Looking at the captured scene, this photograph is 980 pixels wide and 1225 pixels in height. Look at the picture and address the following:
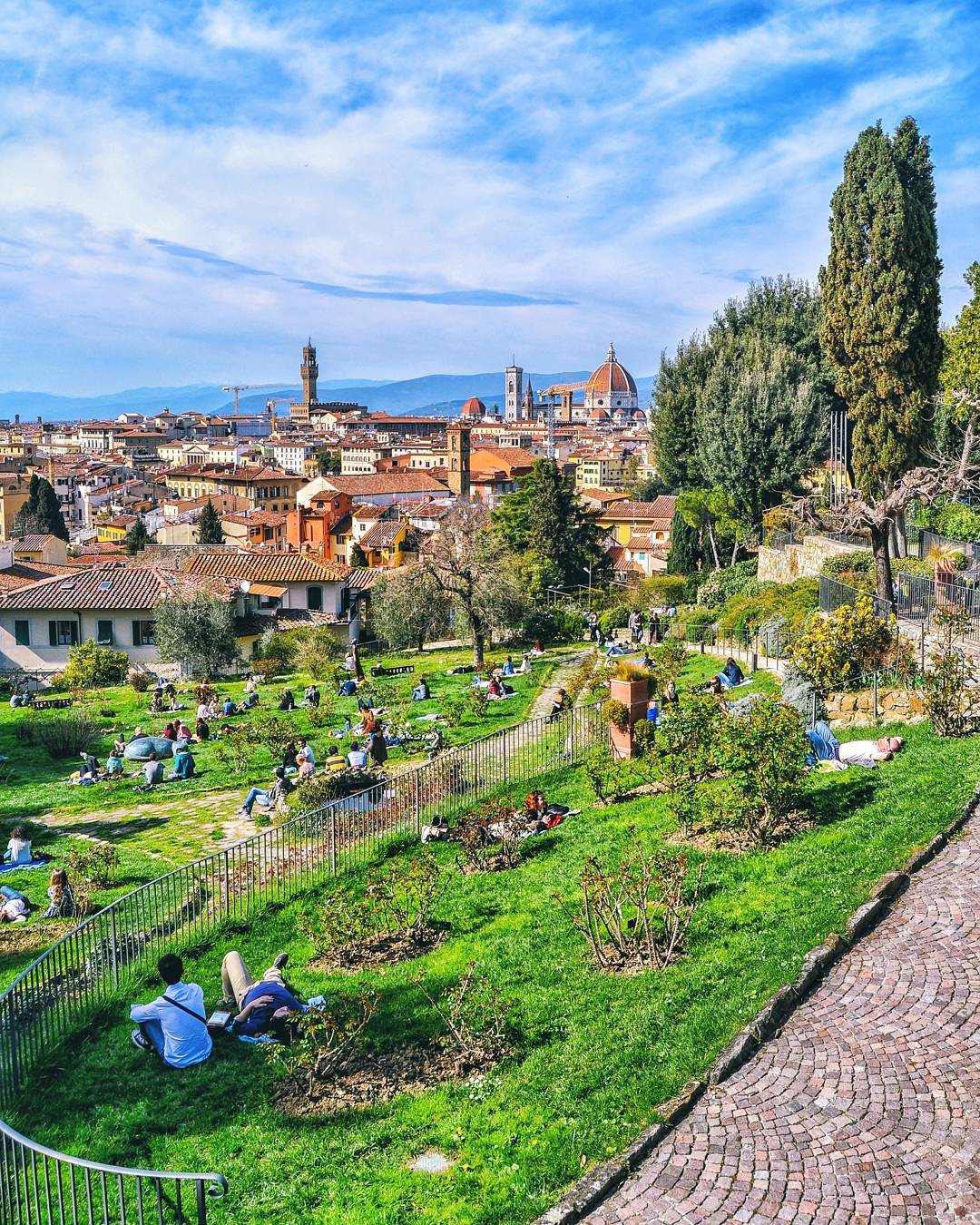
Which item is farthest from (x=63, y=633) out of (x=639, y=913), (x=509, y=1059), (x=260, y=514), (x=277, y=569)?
(x=260, y=514)

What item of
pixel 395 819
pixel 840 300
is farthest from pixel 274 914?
pixel 840 300

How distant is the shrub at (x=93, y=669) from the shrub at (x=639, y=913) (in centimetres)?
2502

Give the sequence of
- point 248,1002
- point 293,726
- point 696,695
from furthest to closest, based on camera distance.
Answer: point 293,726, point 696,695, point 248,1002

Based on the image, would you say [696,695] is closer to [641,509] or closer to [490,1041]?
[490,1041]

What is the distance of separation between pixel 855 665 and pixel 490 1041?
949cm

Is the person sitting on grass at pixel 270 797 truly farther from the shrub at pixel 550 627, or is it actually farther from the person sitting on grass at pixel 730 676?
the shrub at pixel 550 627

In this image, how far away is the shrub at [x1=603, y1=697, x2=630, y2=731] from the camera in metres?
14.1

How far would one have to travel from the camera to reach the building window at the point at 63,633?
37781 millimetres

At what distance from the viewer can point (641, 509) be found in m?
74.5

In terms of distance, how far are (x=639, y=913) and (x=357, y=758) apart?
953 centimetres

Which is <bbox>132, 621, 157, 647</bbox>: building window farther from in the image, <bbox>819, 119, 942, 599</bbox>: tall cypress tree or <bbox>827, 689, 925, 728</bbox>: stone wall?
<bbox>827, 689, 925, 728</bbox>: stone wall

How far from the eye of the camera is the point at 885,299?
23688 millimetres

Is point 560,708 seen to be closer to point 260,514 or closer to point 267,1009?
point 267,1009

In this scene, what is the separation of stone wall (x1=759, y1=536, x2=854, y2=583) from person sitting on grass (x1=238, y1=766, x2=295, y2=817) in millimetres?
14589
